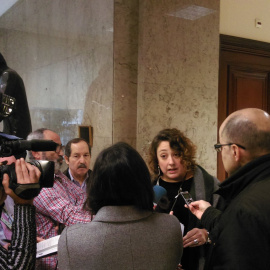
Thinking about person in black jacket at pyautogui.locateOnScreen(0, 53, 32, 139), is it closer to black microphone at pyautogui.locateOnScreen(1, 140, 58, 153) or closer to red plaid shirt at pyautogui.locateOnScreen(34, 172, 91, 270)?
red plaid shirt at pyautogui.locateOnScreen(34, 172, 91, 270)

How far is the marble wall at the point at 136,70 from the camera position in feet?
12.0

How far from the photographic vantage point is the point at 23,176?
1.41m

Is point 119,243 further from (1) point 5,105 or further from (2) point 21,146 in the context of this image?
(1) point 5,105

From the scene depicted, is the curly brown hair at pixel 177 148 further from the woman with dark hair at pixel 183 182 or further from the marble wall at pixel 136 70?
the marble wall at pixel 136 70

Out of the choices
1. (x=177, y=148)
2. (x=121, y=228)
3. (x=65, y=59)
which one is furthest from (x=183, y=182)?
(x=65, y=59)

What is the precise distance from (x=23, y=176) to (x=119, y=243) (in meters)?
0.42

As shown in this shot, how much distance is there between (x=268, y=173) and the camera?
1.52 metres

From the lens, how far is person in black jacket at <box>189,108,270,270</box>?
1344 mm

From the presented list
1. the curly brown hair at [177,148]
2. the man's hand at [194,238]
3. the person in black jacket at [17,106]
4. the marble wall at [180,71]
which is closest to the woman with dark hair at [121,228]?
the man's hand at [194,238]

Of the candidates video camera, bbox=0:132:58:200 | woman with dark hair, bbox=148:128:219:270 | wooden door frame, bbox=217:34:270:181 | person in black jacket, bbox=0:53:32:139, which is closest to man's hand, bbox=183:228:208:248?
woman with dark hair, bbox=148:128:219:270

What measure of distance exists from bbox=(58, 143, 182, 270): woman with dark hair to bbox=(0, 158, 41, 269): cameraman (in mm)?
113

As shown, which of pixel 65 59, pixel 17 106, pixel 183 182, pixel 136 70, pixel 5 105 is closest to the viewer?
pixel 5 105

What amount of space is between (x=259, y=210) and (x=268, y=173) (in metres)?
0.20

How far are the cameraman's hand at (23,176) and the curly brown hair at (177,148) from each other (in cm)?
127
